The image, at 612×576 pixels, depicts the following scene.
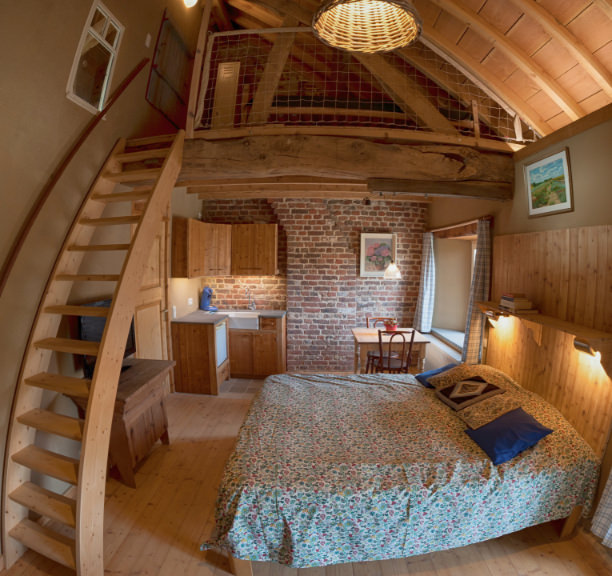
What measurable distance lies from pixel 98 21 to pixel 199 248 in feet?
7.93

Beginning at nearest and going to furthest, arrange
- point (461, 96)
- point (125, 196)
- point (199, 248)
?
point (125, 196), point (461, 96), point (199, 248)

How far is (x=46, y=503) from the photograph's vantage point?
6.19 feet

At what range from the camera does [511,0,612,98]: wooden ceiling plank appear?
212cm

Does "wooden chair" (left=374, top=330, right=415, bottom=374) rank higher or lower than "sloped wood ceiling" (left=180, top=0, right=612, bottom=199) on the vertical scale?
lower

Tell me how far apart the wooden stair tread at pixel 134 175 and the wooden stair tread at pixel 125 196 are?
145mm

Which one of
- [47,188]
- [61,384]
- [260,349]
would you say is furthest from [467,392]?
[47,188]

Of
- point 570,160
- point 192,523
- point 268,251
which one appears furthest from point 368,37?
point 268,251

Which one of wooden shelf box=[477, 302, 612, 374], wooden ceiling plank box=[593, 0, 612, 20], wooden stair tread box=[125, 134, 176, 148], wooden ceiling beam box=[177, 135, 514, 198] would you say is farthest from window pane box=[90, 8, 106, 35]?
wooden shelf box=[477, 302, 612, 374]

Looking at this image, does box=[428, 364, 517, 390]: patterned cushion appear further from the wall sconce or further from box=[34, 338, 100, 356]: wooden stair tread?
box=[34, 338, 100, 356]: wooden stair tread

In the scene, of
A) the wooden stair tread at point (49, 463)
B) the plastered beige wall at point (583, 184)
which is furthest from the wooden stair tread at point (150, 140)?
the plastered beige wall at point (583, 184)

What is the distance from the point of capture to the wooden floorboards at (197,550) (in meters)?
1.93

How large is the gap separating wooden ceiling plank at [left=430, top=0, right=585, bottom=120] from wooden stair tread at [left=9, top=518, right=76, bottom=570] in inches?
160

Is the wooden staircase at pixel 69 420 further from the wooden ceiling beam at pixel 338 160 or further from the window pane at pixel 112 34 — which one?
the window pane at pixel 112 34

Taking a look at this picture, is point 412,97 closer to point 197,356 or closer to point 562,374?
point 562,374
